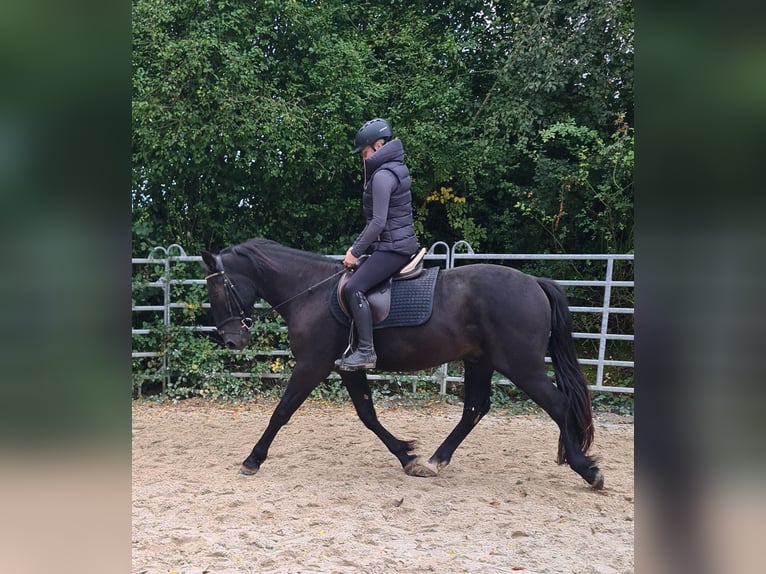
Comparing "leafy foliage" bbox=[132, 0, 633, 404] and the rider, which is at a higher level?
"leafy foliage" bbox=[132, 0, 633, 404]

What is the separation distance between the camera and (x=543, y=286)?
468cm

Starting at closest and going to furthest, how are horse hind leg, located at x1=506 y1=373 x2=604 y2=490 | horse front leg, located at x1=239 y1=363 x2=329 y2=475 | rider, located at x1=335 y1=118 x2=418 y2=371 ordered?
horse hind leg, located at x1=506 y1=373 x2=604 y2=490 < rider, located at x1=335 y1=118 x2=418 y2=371 < horse front leg, located at x1=239 y1=363 x2=329 y2=475

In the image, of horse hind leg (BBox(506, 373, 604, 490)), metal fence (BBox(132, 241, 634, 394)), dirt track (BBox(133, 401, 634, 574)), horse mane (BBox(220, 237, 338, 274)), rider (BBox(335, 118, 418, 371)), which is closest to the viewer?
dirt track (BBox(133, 401, 634, 574))

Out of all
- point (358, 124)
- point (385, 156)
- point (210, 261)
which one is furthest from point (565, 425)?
point (358, 124)

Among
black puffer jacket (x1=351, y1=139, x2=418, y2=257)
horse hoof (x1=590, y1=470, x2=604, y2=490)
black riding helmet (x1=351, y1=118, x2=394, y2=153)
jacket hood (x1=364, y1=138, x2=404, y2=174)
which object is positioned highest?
black riding helmet (x1=351, y1=118, x2=394, y2=153)

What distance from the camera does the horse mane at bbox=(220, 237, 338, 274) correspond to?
16.1 feet

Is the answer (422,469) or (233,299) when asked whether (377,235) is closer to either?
(233,299)

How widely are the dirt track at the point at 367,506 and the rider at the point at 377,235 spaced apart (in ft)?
3.26

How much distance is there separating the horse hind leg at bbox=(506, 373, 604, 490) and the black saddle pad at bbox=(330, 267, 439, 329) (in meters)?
0.84

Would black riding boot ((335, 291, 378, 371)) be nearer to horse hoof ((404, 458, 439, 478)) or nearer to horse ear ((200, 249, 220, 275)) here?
horse hoof ((404, 458, 439, 478))

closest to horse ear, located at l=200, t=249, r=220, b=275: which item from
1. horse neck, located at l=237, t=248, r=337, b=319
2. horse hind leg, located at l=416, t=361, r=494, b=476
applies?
horse neck, located at l=237, t=248, r=337, b=319

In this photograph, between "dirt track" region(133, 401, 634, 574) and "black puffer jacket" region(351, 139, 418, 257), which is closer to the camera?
"dirt track" region(133, 401, 634, 574)

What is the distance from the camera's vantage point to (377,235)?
445 cm
